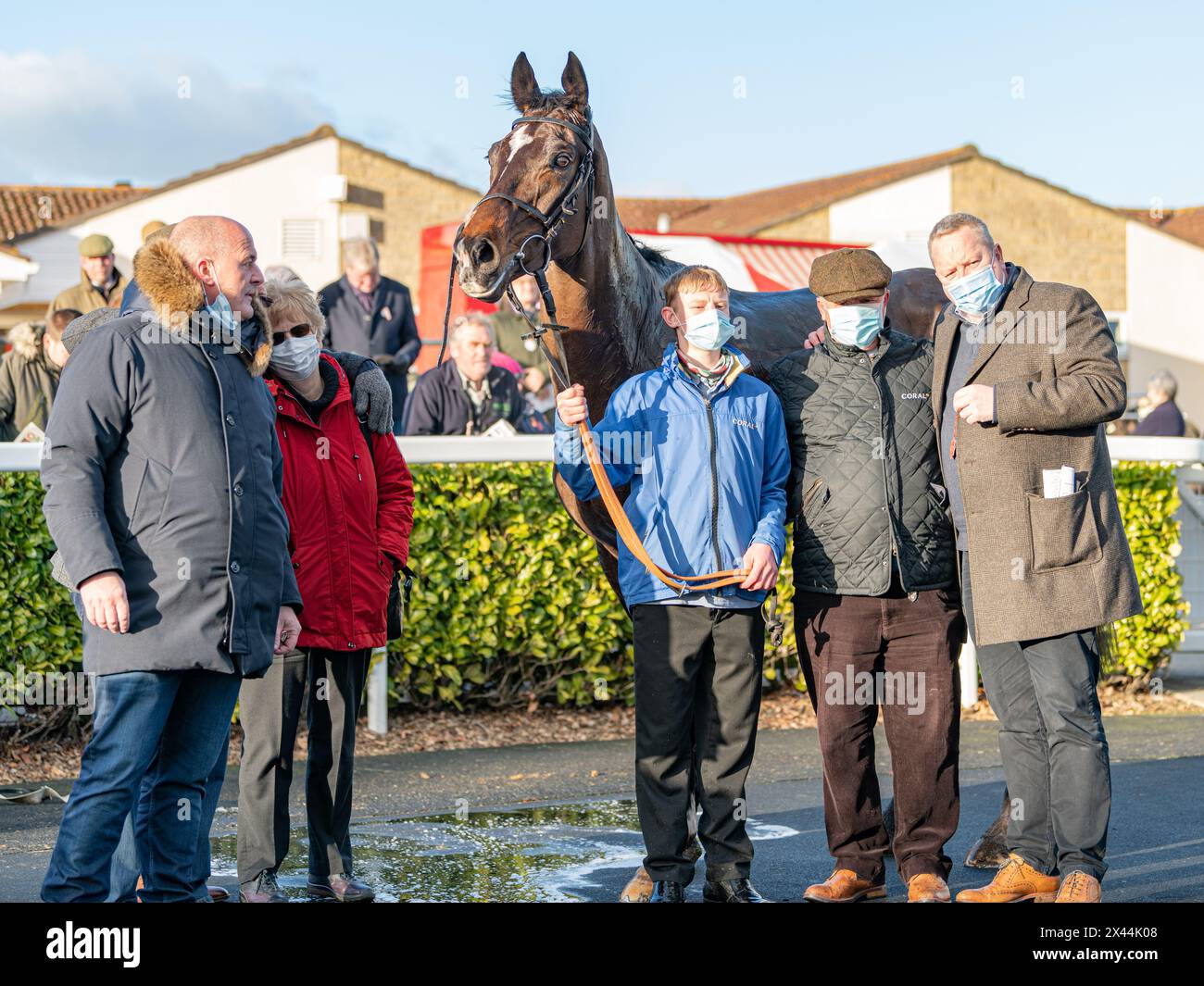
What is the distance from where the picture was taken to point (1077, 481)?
483 cm

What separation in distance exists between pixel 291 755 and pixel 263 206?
31.0m

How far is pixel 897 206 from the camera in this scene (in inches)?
1484

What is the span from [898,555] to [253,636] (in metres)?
2.15

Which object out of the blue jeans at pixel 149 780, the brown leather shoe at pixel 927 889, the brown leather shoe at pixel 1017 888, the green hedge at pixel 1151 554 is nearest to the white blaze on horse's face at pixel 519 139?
the blue jeans at pixel 149 780

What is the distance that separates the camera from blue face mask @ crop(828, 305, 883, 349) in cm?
506

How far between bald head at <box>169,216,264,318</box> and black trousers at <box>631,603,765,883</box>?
5.62ft

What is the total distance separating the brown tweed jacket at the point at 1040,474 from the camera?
4.71 metres

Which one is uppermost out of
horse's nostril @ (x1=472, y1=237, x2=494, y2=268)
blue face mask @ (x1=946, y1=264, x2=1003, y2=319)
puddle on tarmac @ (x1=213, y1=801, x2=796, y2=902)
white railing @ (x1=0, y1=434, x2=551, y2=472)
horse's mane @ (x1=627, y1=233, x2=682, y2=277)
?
horse's mane @ (x1=627, y1=233, x2=682, y2=277)

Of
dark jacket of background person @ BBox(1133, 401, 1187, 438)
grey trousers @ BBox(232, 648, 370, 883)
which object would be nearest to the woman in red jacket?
grey trousers @ BBox(232, 648, 370, 883)

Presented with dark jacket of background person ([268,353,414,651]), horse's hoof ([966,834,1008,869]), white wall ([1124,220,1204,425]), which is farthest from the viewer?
white wall ([1124,220,1204,425])

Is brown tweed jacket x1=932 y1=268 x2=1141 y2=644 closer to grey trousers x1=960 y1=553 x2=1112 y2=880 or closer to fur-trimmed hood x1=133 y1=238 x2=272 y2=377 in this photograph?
grey trousers x1=960 y1=553 x2=1112 y2=880

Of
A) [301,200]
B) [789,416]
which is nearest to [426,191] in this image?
[301,200]
